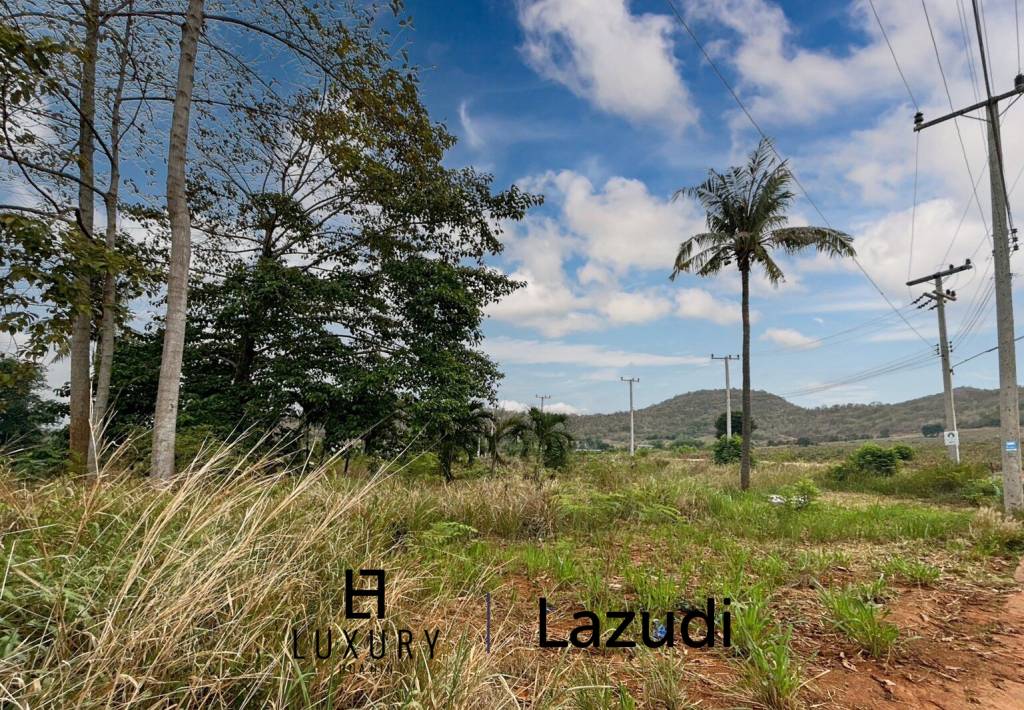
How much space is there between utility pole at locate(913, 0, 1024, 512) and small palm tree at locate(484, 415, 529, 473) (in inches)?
405

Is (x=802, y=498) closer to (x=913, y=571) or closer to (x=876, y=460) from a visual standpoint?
(x=913, y=571)

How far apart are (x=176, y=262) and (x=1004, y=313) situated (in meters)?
14.9

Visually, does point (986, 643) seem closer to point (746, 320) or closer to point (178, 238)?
point (178, 238)

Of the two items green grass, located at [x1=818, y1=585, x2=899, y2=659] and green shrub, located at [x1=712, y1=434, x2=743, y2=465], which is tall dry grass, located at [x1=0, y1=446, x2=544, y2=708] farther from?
green shrub, located at [x1=712, y1=434, x2=743, y2=465]

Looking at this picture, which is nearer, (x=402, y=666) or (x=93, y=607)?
(x=93, y=607)

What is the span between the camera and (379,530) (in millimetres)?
4707

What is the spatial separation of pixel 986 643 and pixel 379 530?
4870 mm

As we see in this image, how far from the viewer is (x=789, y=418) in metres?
83.8

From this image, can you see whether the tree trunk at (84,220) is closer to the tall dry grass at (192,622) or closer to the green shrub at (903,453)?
the tall dry grass at (192,622)

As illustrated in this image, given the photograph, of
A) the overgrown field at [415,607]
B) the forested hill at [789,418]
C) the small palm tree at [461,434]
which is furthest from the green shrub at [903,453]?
the forested hill at [789,418]

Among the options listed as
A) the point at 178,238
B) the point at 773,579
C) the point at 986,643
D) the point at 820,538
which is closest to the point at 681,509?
the point at 820,538

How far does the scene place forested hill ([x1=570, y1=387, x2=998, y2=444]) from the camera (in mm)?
69625
